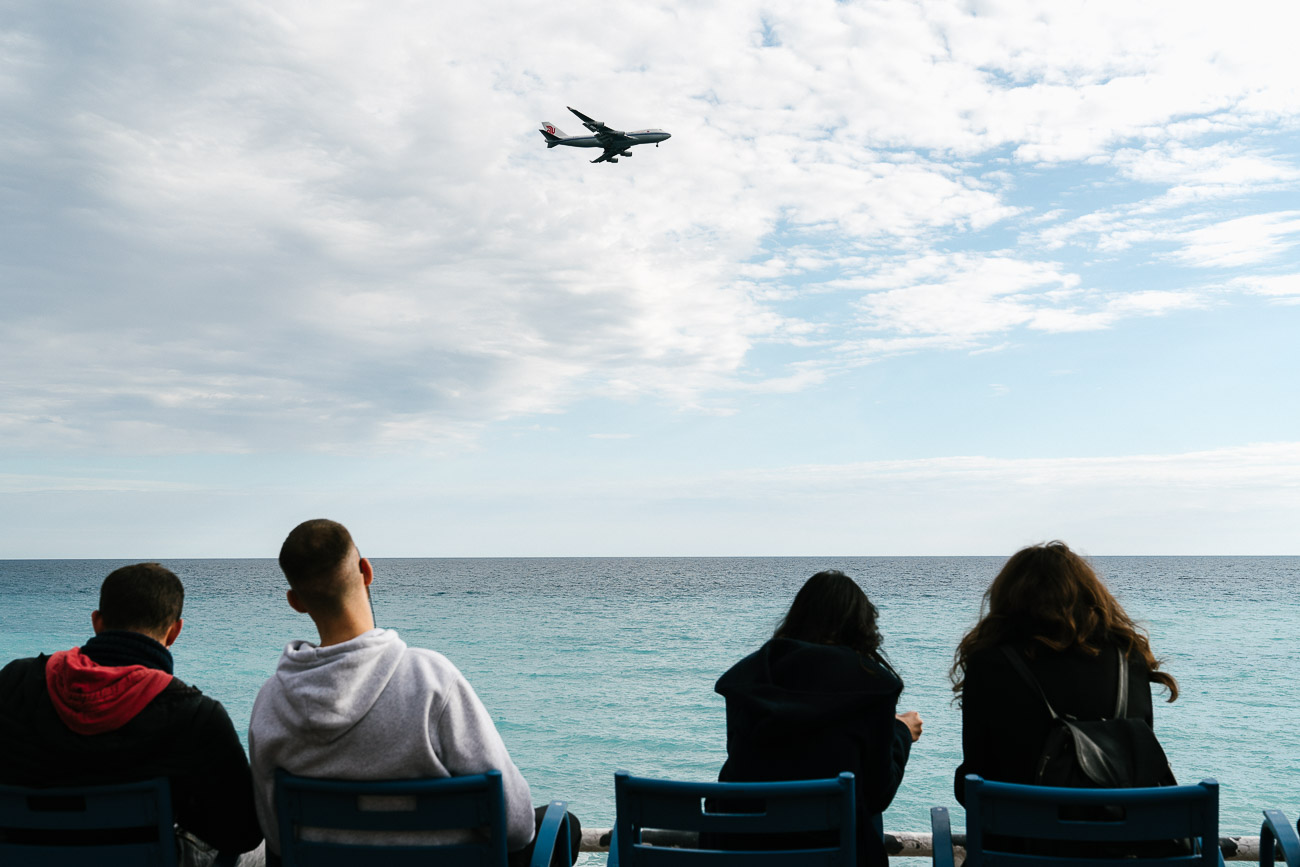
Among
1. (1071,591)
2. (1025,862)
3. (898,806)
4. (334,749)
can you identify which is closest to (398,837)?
(334,749)

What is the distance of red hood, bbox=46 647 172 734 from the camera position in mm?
2168

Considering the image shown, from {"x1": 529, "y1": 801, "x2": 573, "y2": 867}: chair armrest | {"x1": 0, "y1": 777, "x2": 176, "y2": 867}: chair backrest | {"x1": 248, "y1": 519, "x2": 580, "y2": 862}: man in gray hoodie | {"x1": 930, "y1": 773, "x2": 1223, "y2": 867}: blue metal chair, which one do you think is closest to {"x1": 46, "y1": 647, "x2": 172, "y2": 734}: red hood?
→ {"x1": 0, "y1": 777, "x2": 176, "y2": 867}: chair backrest

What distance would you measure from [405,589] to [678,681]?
153ft

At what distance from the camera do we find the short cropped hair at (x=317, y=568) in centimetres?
218

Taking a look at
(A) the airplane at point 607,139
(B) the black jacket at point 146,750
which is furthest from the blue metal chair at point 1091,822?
(A) the airplane at point 607,139

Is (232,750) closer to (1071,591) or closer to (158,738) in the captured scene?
(158,738)

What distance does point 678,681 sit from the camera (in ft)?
60.6

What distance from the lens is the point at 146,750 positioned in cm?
220

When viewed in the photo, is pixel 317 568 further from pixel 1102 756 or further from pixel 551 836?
pixel 1102 756

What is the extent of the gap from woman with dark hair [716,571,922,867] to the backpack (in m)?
0.42

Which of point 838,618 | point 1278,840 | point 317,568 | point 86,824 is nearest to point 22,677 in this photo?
point 86,824

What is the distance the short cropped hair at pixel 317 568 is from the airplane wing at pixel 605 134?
21386 millimetres

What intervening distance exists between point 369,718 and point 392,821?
0.78ft

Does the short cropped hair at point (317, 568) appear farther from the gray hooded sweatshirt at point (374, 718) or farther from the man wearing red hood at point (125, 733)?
the man wearing red hood at point (125, 733)
